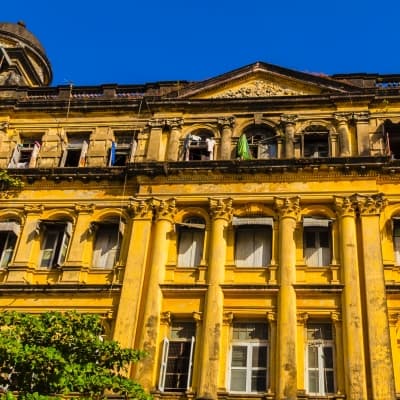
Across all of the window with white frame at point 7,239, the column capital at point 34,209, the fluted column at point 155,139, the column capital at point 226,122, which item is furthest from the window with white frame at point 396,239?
the window with white frame at point 7,239

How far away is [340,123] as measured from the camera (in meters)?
20.2

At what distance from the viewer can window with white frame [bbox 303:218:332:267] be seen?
17828mm

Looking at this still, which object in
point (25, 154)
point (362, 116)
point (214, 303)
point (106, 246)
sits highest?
point (362, 116)

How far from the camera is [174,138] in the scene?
20.8 m

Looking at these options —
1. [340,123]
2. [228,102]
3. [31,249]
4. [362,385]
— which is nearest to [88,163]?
[31,249]

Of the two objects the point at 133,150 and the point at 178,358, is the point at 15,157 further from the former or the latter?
the point at 178,358

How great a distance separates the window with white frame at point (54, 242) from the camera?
18.9 meters

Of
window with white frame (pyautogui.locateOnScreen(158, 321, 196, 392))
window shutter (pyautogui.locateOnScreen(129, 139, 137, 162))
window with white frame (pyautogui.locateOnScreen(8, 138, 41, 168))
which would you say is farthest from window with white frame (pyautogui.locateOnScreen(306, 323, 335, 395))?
window with white frame (pyautogui.locateOnScreen(8, 138, 41, 168))

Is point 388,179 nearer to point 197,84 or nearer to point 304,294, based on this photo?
point 304,294

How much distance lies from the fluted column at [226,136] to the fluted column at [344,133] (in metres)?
3.52

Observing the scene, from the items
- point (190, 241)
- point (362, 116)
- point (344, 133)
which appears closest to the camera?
point (190, 241)

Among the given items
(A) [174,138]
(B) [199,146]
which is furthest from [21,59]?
(B) [199,146]

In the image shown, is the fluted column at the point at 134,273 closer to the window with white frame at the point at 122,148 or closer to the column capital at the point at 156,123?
the window with white frame at the point at 122,148

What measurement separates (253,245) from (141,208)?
365 cm
